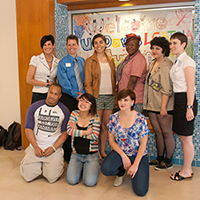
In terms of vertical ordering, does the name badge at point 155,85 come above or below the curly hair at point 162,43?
below

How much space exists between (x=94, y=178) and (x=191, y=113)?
127cm

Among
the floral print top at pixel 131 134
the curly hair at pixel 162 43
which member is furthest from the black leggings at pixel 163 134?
the curly hair at pixel 162 43

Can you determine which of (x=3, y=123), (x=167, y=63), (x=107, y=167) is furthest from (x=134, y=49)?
(x=3, y=123)

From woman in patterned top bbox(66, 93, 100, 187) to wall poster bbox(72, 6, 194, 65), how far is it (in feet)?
4.26

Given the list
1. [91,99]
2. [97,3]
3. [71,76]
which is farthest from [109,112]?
[97,3]

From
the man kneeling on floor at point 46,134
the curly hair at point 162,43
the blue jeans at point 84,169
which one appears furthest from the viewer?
the curly hair at point 162,43

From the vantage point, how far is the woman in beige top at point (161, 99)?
285cm

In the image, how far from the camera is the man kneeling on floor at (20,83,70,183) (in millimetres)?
2756

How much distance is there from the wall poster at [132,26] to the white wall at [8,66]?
118cm

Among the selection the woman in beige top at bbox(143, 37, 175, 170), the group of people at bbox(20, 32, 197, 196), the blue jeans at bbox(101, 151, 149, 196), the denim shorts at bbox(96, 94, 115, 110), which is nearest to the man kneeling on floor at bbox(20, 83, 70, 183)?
the group of people at bbox(20, 32, 197, 196)

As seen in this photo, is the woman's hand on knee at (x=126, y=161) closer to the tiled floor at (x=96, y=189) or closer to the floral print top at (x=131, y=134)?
the floral print top at (x=131, y=134)

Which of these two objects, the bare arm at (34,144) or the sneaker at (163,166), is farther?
the sneaker at (163,166)

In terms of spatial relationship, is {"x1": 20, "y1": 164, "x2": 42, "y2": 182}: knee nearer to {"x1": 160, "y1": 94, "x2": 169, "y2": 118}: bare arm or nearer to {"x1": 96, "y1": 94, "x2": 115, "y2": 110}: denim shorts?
{"x1": 96, "y1": 94, "x2": 115, "y2": 110}: denim shorts

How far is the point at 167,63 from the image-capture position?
2.88 m
